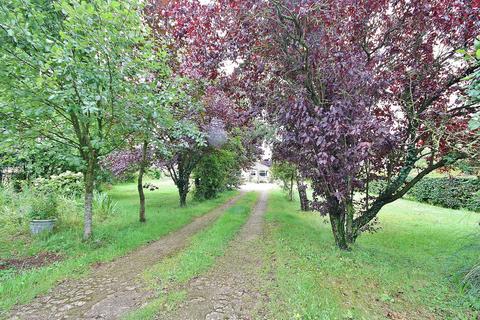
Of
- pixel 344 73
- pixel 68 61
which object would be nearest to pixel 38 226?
pixel 68 61

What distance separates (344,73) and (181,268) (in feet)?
15.2

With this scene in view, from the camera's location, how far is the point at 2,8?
375cm

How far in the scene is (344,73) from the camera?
461cm

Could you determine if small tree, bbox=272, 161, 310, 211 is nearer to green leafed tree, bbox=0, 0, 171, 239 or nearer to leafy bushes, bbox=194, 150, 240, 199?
leafy bushes, bbox=194, 150, 240, 199

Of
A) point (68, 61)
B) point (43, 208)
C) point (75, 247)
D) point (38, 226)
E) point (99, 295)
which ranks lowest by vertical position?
point (99, 295)

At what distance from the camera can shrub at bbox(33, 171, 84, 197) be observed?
7.33m

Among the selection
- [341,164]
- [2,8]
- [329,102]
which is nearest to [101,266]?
[2,8]

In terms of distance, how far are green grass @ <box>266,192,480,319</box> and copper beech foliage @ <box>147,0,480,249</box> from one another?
911mm

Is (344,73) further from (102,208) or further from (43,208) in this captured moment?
→ (102,208)

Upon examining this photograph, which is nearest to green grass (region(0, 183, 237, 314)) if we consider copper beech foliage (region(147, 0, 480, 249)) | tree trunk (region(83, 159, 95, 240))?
tree trunk (region(83, 159, 95, 240))

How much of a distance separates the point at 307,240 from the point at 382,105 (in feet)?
11.8

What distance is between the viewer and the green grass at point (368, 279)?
9.91 feet

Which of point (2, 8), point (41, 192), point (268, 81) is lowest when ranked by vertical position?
point (41, 192)

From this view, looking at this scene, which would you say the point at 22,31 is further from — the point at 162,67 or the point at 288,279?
the point at 288,279
